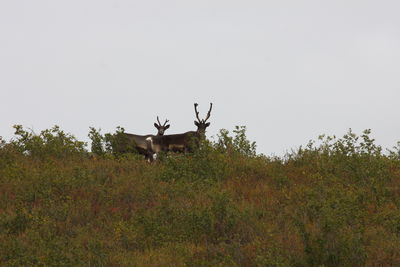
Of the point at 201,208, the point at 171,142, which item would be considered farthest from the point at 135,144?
the point at 201,208

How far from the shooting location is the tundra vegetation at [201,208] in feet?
28.7

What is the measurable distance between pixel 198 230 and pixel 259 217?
145 centimetres

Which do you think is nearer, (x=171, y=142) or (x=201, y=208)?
(x=201, y=208)

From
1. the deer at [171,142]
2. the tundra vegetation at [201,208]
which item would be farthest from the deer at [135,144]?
the tundra vegetation at [201,208]

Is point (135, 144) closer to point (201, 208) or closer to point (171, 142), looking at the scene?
point (171, 142)

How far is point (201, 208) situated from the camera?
10.7 metres

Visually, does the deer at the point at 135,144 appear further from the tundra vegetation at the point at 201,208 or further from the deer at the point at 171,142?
the tundra vegetation at the point at 201,208

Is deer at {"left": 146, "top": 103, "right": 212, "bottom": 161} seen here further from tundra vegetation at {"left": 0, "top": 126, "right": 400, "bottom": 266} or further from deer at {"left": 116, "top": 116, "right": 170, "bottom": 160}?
tundra vegetation at {"left": 0, "top": 126, "right": 400, "bottom": 266}

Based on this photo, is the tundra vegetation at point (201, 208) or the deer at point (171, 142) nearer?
the tundra vegetation at point (201, 208)

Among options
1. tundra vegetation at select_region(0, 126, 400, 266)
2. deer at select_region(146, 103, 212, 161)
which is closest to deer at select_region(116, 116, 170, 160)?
deer at select_region(146, 103, 212, 161)

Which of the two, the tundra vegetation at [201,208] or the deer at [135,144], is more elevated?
the deer at [135,144]

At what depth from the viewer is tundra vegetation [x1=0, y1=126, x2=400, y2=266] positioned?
8.74 m

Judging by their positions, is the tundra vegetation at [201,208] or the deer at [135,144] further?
the deer at [135,144]

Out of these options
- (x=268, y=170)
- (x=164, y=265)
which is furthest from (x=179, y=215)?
(x=268, y=170)
